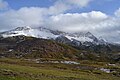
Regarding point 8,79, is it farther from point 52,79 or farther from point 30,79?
point 52,79

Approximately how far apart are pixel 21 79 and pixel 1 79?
4885 millimetres

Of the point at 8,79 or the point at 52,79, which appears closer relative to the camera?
the point at 8,79

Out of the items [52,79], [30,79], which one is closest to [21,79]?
[30,79]

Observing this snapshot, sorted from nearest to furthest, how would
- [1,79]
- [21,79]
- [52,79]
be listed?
[1,79], [21,79], [52,79]

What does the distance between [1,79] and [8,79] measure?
62.4 inches

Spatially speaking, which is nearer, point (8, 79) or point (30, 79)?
point (8, 79)

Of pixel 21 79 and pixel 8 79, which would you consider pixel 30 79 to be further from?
pixel 8 79

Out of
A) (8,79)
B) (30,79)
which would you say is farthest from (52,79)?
(8,79)

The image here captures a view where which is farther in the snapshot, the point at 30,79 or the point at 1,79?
the point at 30,79

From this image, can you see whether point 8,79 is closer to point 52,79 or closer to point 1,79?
point 1,79

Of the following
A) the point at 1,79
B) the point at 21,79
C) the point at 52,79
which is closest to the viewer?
the point at 1,79

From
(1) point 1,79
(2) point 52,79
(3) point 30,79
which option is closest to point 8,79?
(1) point 1,79

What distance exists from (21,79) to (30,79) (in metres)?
2.05

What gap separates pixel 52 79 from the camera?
55969 millimetres
